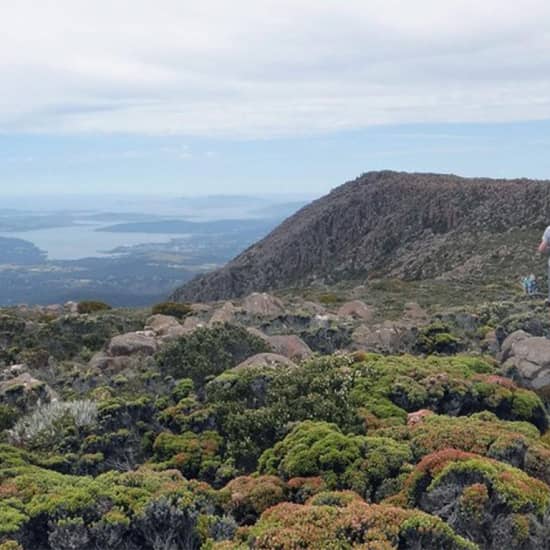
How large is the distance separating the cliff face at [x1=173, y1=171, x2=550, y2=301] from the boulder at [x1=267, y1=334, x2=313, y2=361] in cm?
2841

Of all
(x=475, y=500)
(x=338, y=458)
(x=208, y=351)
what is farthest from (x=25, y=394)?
(x=475, y=500)

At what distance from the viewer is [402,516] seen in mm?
6965

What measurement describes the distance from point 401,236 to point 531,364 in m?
51.6

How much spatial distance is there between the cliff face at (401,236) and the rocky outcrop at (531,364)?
29.1 m

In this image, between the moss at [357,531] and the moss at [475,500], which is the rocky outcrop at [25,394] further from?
the moss at [475,500]

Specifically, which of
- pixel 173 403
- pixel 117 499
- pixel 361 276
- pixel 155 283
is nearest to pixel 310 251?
pixel 361 276

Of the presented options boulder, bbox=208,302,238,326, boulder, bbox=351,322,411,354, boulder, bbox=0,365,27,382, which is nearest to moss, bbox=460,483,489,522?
boulder, bbox=351,322,411,354

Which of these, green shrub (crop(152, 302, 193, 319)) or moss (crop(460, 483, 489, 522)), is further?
green shrub (crop(152, 302, 193, 319))

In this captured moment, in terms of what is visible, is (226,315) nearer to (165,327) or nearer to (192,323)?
(192,323)

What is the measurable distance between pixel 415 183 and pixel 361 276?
57.7ft

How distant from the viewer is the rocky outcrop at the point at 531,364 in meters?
14.2

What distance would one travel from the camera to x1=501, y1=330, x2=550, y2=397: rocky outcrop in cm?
1420

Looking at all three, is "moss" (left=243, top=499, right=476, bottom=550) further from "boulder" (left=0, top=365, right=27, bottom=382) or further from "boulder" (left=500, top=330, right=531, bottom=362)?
"boulder" (left=0, top=365, right=27, bottom=382)

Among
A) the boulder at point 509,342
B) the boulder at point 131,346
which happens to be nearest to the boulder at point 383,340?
the boulder at point 509,342
